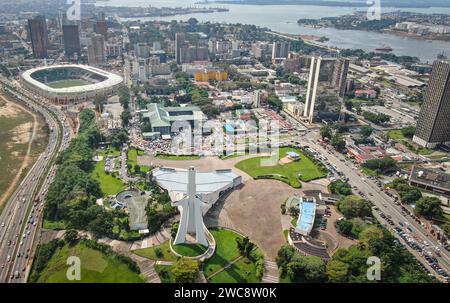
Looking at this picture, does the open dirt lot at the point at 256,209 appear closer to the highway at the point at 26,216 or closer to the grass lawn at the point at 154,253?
the grass lawn at the point at 154,253

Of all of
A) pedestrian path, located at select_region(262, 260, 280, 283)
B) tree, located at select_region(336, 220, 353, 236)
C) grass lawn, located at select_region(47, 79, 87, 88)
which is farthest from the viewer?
grass lawn, located at select_region(47, 79, 87, 88)

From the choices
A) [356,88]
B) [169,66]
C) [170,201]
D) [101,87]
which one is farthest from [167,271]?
[169,66]

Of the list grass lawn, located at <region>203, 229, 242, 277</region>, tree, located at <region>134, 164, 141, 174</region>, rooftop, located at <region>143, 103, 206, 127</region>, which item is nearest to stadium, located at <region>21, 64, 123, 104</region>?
rooftop, located at <region>143, 103, 206, 127</region>

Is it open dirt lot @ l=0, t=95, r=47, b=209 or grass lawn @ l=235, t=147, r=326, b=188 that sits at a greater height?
grass lawn @ l=235, t=147, r=326, b=188

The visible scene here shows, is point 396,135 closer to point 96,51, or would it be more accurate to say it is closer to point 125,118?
point 125,118

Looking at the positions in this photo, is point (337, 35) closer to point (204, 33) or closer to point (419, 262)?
point (204, 33)

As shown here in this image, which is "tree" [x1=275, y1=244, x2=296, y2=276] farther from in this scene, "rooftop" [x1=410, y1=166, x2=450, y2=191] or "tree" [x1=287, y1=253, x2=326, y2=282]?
"rooftop" [x1=410, y1=166, x2=450, y2=191]

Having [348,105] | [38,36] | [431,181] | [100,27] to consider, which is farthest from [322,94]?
[38,36]

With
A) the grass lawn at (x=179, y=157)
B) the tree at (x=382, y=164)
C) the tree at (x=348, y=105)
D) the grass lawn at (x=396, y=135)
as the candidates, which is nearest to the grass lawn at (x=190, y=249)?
the grass lawn at (x=179, y=157)
